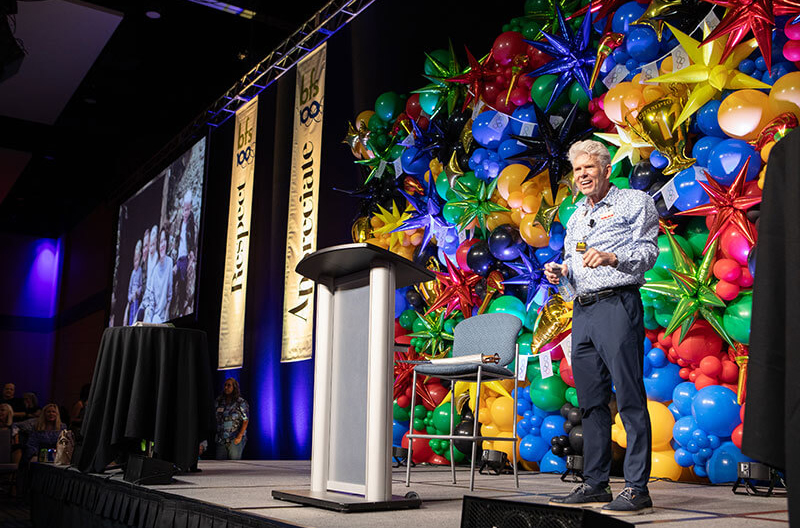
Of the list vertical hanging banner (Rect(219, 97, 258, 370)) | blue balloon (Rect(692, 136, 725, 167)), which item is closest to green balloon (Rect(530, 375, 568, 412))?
blue balloon (Rect(692, 136, 725, 167))

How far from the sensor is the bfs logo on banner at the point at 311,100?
709 cm

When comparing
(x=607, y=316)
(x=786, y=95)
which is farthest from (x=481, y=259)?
(x=607, y=316)

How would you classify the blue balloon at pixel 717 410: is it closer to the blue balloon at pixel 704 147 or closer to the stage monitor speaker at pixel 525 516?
the blue balloon at pixel 704 147

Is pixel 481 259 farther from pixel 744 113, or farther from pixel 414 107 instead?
pixel 744 113

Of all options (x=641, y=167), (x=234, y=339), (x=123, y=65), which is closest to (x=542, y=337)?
(x=641, y=167)

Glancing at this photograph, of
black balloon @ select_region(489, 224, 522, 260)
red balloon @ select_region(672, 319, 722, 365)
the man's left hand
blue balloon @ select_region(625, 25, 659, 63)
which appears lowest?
red balloon @ select_region(672, 319, 722, 365)

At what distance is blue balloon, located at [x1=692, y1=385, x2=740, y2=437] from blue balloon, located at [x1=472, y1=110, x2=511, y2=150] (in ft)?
7.00

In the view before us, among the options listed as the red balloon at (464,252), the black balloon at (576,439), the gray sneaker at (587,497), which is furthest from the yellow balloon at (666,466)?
the red balloon at (464,252)

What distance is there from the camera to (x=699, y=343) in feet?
11.4

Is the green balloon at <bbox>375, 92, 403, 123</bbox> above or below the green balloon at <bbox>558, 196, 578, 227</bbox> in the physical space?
above

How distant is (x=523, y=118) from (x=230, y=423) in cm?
388

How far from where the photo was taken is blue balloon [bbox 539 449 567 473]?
161 inches

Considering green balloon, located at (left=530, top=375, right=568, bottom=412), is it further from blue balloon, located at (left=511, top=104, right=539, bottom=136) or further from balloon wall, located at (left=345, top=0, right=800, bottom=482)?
blue balloon, located at (left=511, top=104, right=539, bottom=136)

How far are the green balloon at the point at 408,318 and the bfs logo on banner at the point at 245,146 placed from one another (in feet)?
11.7
